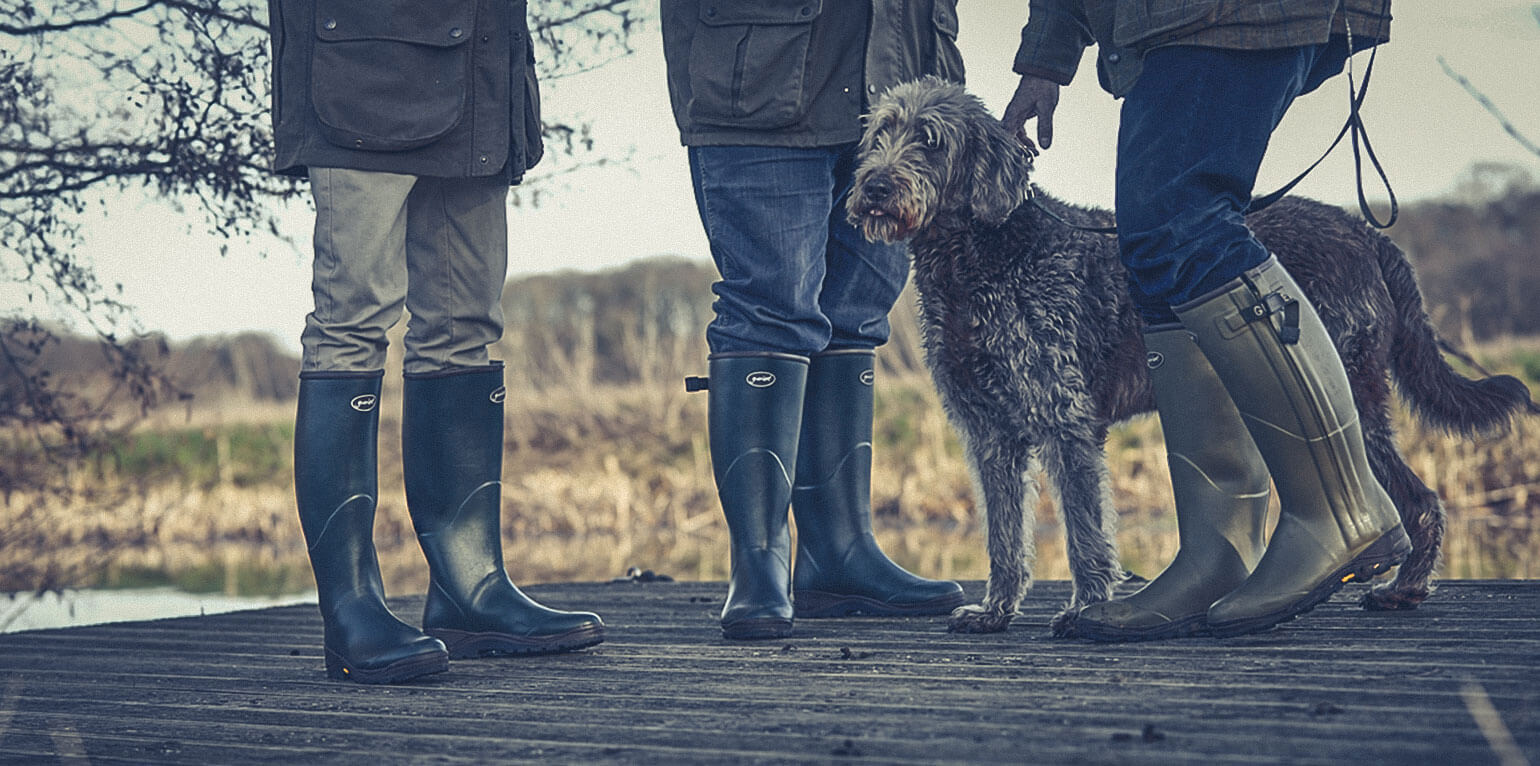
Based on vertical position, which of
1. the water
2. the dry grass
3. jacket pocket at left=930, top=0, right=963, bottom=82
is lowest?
the water

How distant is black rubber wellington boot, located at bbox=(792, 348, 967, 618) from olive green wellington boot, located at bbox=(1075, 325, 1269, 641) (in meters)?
0.78

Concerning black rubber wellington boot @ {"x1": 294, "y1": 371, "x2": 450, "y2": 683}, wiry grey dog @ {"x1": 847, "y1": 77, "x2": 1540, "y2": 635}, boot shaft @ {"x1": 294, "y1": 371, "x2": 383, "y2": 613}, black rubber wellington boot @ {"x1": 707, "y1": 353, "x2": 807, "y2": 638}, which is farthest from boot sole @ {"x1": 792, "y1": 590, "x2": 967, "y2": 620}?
boot shaft @ {"x1": 294, "y1": 371, "x2": 383, "y2": 613}

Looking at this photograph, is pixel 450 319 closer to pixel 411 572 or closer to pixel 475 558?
pixel 475 558

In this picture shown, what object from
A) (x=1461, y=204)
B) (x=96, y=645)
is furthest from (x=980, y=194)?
(x=1461, y=204)

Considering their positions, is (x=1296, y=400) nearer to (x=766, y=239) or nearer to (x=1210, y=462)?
(x=1210, y=462)

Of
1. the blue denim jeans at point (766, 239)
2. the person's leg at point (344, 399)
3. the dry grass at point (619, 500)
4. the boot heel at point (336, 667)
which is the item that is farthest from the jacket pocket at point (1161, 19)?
the dry grass at point (619, 500)

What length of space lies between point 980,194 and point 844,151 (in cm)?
43

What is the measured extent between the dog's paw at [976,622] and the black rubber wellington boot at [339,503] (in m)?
1.25

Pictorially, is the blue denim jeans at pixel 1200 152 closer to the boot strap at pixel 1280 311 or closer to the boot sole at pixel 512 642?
the boot strap at pixel 1280 311

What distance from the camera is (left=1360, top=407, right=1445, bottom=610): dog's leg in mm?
3414

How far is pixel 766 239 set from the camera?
3416 mm

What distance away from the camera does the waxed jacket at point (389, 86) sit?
3.00m

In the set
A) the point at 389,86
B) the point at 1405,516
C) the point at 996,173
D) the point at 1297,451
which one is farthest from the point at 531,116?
the point at 1405,516

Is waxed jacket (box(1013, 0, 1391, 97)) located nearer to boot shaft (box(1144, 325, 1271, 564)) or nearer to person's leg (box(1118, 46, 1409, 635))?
person's leg (box(1118, 46, 1409, 635))
